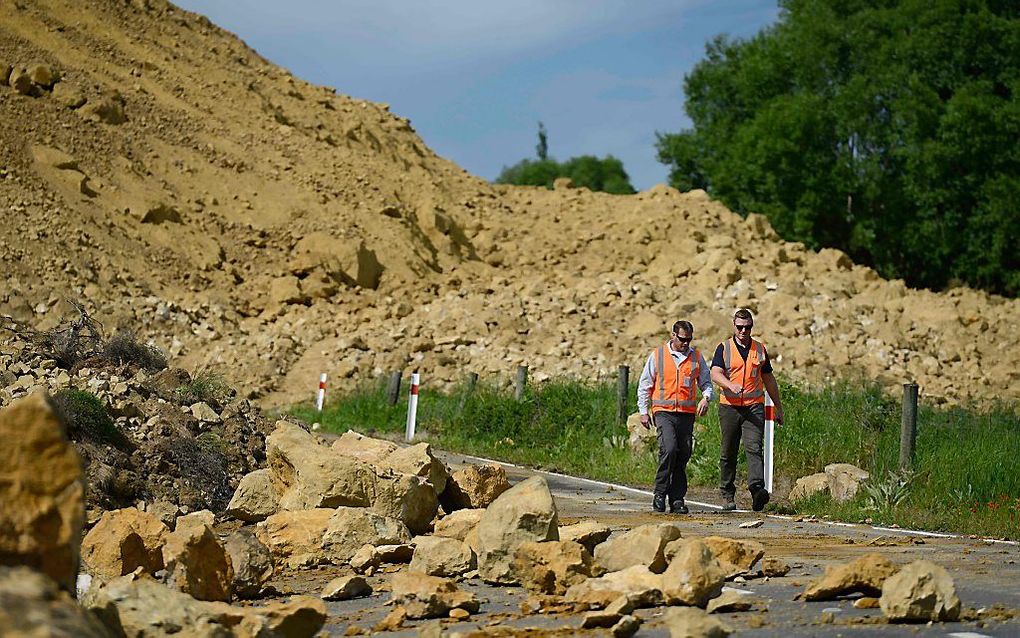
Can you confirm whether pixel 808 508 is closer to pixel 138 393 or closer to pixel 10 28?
pixel 138 393

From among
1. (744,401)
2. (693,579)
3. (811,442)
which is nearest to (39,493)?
(693,579)

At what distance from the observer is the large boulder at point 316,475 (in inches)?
391

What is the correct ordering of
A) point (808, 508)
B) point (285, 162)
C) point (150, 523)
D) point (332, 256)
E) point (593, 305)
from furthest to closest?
point (285, 162) < point (332, 256) < point (593, 305) < point (808, 508) < point (150, 523)

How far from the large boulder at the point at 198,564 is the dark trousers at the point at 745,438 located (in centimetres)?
635

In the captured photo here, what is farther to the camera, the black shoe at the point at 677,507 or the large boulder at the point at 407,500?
the black shoe at the point at 677,507

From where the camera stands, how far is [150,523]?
8047 mm

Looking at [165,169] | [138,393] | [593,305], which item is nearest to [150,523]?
[138,393]

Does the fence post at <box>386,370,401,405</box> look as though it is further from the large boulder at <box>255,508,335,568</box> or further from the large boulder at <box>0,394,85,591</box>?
the large boulder at <box>0,394,85,591</box>

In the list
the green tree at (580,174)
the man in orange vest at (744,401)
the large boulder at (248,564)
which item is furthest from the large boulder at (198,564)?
the green tree at (580,174)

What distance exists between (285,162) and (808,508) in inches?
1478

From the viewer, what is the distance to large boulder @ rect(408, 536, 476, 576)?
802cm

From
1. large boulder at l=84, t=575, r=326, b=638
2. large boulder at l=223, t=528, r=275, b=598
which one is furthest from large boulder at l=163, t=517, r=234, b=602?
large boulder at l=84, t=575, r=326, b=638

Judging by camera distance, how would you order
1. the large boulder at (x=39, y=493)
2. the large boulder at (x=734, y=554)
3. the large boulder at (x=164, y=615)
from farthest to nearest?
the large boulder at (x=734, y=554) < the large boulder at (x=164, y=615) < the large boulder at (x=39, y=493)

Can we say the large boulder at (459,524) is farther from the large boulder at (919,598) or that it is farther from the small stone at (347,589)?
the large boulder at (919,598)
